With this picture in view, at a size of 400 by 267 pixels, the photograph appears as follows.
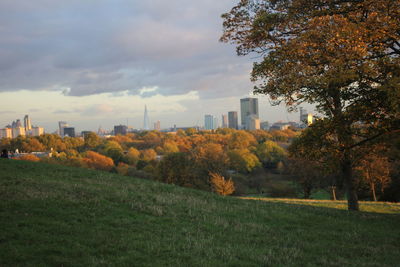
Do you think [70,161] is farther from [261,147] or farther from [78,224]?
[78,224]

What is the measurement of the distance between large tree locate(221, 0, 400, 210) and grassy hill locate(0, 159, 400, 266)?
3985 millimetres

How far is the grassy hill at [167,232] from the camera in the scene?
7125 mm

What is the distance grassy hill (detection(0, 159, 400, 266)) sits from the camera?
7.12 metres

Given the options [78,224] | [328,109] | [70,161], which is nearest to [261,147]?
[70,161]

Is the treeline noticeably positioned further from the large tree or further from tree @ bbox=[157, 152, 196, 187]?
the large tree

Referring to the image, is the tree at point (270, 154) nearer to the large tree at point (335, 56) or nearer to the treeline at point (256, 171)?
the treeline at point (256, 171)

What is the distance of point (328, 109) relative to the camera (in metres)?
16.3

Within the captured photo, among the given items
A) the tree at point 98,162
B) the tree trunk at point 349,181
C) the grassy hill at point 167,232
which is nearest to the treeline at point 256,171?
the tree at point 98,162

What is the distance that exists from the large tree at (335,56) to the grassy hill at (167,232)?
3985 mm

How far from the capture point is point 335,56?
1197 centimetres

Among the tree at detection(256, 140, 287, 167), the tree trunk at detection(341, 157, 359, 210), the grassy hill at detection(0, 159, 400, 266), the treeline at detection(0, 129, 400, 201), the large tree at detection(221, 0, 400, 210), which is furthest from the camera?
the tree at detection(256, 140, 287, 167)

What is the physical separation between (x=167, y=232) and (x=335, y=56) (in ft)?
26.2

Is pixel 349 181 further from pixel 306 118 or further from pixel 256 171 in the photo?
pixel 256 171

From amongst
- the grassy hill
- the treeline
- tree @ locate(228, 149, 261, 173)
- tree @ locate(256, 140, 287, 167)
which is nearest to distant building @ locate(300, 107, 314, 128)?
the treeline
